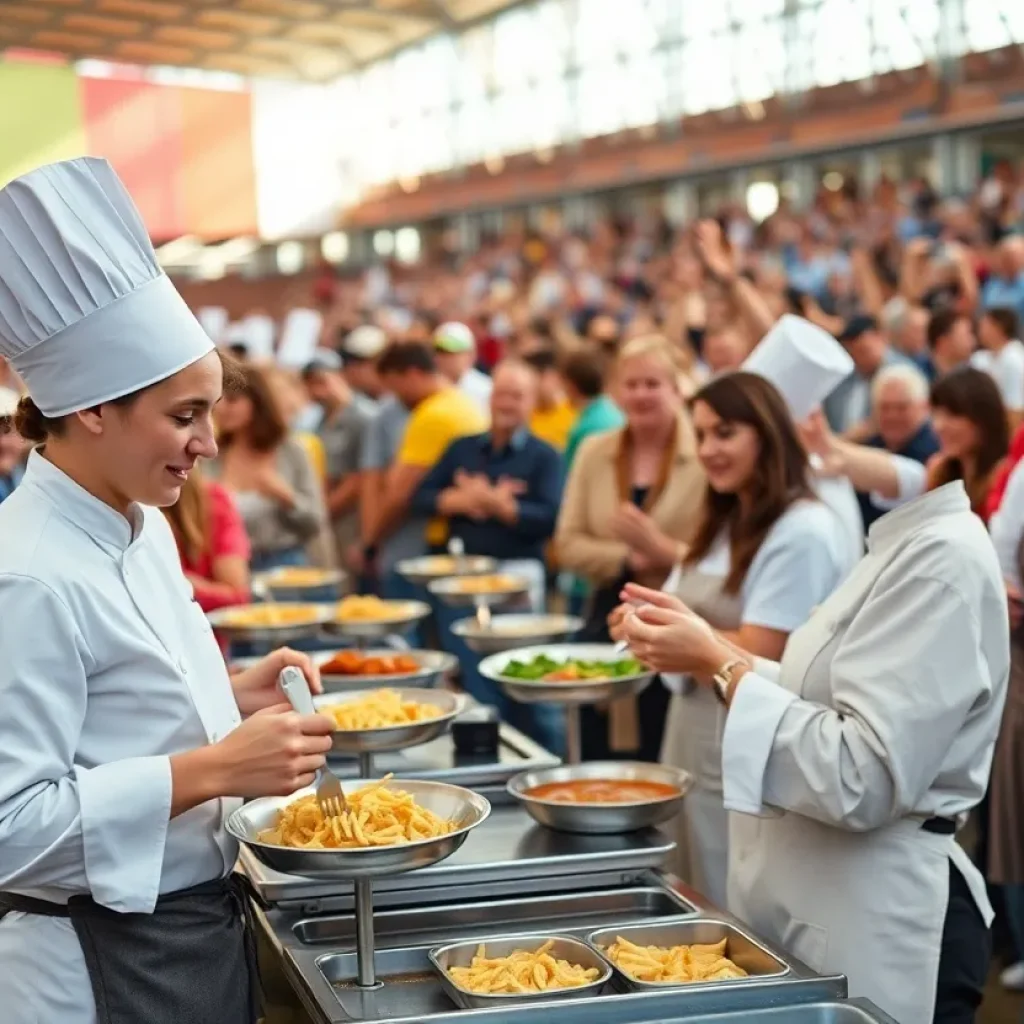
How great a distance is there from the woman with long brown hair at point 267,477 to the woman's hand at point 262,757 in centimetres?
349

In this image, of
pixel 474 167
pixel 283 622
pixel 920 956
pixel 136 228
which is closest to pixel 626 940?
pixel 920 956

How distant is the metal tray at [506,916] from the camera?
216 cm

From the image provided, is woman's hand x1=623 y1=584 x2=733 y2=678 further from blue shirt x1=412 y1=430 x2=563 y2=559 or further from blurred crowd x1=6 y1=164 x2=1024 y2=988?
blue shirt x1=412 y1=430 x2=563 y2=559

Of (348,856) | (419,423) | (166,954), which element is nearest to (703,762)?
(348,856)

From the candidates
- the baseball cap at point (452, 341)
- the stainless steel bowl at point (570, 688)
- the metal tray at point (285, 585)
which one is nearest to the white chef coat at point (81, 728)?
the stainless steel bowl at point (570, 688)

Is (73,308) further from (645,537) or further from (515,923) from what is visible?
(645,537)

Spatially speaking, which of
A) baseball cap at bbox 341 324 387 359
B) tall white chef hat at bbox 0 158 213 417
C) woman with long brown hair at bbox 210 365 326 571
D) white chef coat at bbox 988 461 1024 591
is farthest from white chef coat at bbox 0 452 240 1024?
baseball cap at bbox 341 324 387 359

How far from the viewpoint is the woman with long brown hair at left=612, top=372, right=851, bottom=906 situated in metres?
2.94

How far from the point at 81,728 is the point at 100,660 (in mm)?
79

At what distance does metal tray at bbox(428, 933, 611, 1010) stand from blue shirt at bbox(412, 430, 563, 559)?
326 cm

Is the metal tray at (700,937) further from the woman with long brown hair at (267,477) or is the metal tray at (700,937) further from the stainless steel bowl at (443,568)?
the woman with long brown hair at (267,477)

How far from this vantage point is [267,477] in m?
5.16

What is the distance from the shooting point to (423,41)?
22531 millimetres

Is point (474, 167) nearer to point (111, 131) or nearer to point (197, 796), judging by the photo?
point (111, 131)
